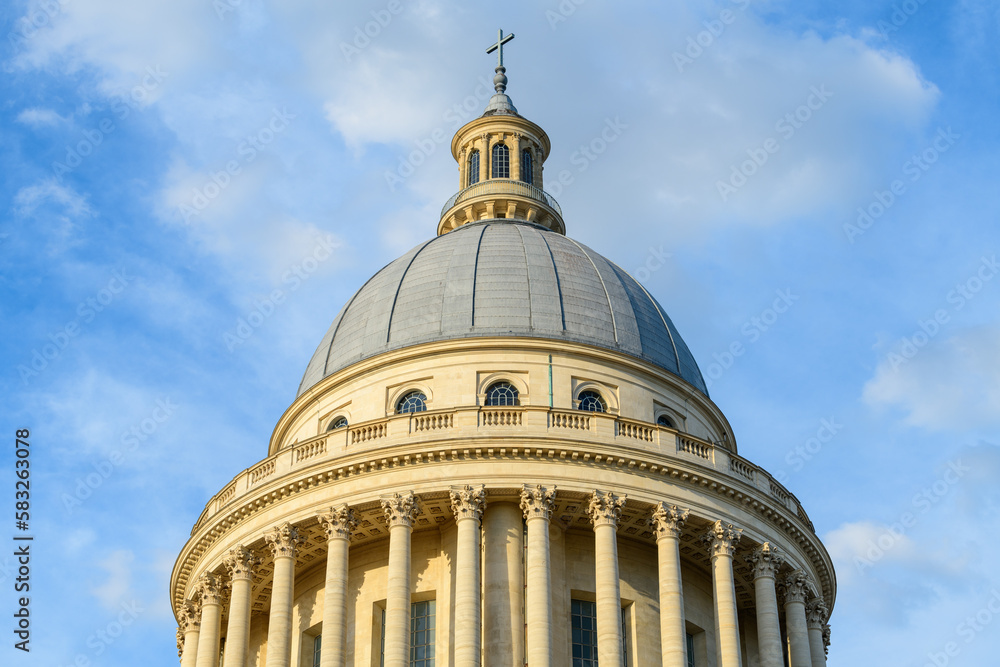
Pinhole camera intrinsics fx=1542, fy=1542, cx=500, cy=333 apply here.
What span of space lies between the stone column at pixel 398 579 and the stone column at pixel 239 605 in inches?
212

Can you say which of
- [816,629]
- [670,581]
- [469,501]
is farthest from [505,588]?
[816,629]

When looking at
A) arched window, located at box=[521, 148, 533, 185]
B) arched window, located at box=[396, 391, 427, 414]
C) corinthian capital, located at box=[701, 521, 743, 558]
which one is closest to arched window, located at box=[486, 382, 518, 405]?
arched window, located at box=[396, 391, 427, 414]

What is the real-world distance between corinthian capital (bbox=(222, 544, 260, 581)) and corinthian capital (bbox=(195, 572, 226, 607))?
1.60m

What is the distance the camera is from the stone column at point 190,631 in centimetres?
5806

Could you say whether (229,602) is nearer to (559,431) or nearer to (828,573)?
(559,431)

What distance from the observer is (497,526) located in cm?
5219

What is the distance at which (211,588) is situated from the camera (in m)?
57.3

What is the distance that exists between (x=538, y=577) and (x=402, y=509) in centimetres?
530

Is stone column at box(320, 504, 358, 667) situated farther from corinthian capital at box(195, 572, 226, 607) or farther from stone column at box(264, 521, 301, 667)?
corinthian capital at box(195, 572, 226, 607)

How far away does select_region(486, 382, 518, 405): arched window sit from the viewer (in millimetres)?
57688

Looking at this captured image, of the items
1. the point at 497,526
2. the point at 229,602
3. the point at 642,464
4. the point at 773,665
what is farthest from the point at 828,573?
the point at 229,602

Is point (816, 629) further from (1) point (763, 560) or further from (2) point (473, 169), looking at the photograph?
(2) point (473, 169)

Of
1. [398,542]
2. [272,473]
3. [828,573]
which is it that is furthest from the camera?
[828,573]

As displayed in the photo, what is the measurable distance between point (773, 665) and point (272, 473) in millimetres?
19037
